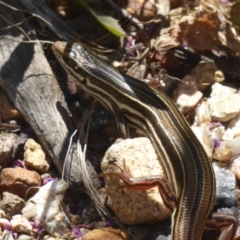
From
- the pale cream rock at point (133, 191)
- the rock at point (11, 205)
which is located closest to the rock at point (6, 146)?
the rock at point (11, 205)

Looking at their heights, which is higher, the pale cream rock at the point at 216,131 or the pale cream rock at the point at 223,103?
the pale cream rock at the point at 223,103

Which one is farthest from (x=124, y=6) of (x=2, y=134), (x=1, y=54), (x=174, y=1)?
(x=2, y=134)

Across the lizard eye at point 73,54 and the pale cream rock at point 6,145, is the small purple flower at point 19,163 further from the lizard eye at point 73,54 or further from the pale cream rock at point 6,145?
the lizard eye at point 73,54

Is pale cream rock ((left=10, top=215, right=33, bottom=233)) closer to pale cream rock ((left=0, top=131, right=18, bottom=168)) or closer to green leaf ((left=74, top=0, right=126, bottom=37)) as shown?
pale cream rock ((left=0, top=131, right=18, bottom=168))

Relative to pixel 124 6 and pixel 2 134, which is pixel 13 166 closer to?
pixel 2 134

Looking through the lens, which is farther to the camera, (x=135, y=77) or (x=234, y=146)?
(x=135, y=77)

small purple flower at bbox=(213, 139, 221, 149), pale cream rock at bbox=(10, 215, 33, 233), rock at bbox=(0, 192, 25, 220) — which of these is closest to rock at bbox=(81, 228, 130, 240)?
pale cream rock at bbox=(10, 215, 33, 233)
